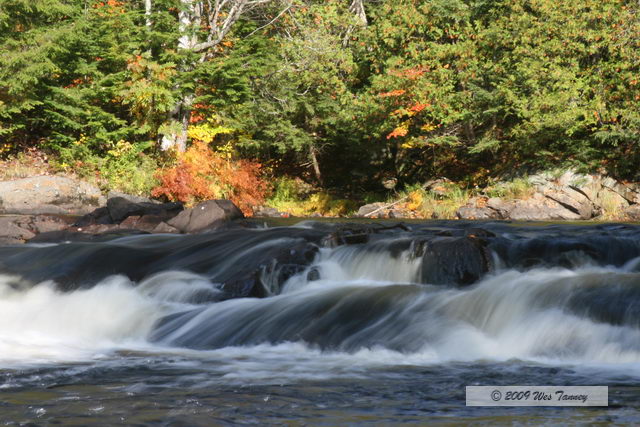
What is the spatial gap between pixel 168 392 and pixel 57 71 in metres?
20.8

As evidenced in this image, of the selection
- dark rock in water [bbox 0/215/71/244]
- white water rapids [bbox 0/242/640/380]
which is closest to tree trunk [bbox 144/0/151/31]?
dark rock in water [bbox 0/215/71/244]

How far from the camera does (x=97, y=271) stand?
28.5 ft

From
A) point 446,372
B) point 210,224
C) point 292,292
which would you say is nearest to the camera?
point 446,372

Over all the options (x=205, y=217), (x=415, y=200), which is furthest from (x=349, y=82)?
(x=205, y=217)

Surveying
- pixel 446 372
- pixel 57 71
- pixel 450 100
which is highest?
pixel 57 71

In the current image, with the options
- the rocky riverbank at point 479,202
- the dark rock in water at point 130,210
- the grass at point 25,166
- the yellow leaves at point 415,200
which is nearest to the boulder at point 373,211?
the rocky riverbank at point 479,202

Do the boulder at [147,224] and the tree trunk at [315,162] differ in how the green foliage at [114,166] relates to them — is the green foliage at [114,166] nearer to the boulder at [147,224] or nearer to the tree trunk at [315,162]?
the tree trunk at [315,162]

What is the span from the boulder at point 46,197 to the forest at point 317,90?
1674mm

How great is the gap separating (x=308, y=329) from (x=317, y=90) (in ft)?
61.4

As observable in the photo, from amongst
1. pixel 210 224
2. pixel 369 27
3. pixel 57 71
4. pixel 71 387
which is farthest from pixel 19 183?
pixel 71 387

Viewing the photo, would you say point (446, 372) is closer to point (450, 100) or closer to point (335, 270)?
point (335, 270)

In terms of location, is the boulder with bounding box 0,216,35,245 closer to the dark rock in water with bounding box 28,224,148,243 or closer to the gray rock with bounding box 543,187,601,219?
the dark rock in water with bounding box 28,224,148,243

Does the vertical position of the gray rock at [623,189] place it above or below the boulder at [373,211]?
above

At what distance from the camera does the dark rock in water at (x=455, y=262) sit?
7473 millimetres
